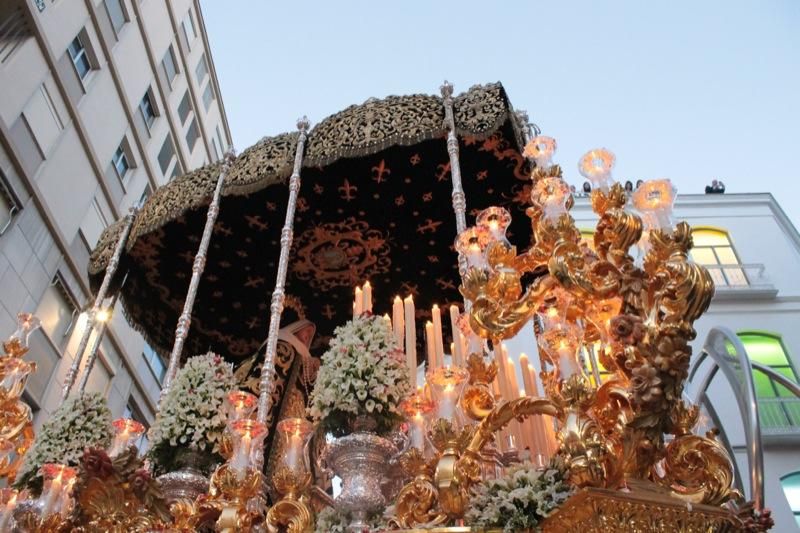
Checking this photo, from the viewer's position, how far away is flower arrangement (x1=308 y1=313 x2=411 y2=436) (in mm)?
3273

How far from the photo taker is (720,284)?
14055mm

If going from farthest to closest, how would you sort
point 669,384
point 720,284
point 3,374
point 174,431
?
point 720,284 → point 3,374 → point 174,431 → point 669,384

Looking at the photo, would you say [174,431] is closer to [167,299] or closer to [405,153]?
[405,153]

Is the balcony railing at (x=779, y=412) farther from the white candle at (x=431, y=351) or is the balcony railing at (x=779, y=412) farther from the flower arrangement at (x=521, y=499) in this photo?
the flower arrangement at (x=521, y=499)

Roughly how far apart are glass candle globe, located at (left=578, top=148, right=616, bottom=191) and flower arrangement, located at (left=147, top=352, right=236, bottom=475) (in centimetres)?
257

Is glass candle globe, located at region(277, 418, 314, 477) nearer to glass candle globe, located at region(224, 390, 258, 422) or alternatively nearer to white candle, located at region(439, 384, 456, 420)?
glass candle globe, located at region(224, 390, 258, 422)

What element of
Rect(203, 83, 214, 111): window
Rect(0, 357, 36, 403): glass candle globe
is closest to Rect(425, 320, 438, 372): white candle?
Rect(0, 357, 36, 403): glass candle globe

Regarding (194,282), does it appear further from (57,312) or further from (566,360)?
(57,312)

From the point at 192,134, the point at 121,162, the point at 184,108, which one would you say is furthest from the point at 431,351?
the point at 192,134

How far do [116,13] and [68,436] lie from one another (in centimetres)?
1241

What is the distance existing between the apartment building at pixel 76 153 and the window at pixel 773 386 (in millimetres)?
12293

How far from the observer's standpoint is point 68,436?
436 cm

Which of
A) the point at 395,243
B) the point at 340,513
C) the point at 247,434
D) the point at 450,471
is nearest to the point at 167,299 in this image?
the point at 395,243

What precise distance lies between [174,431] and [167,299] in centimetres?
429
